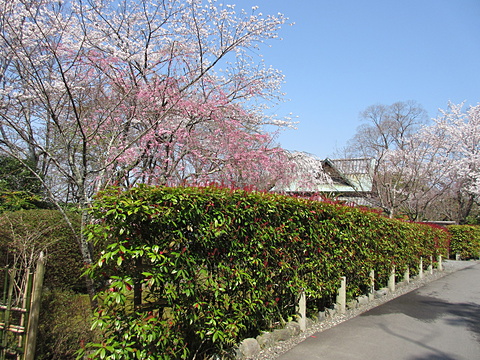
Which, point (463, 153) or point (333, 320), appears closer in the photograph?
point (333, 320)

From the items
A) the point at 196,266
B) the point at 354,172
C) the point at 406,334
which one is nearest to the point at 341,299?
the point at 406,334

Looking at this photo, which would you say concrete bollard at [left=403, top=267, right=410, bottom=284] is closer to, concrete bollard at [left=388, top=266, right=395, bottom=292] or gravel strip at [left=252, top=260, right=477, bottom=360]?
gravel strip at [left=252, top=260, right=477, bottom=360]

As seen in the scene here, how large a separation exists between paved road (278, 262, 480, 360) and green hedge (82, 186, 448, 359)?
0.67 m

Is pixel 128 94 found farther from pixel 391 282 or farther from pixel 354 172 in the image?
pixel 354 172

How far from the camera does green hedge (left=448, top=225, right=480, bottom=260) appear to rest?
1759cm

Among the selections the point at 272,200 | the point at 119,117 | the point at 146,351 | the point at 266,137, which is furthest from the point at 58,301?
the point at 266,137

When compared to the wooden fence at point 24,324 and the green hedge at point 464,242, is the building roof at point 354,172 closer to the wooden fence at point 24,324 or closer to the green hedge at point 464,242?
the green hedge at point 464,242

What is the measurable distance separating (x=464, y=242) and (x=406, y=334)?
1521 centimetres

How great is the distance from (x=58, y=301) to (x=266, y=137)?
319 inches

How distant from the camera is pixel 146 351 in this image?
3072 millimetres

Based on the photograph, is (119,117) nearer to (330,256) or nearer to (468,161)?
(330,256)

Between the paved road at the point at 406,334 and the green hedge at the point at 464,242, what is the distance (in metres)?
11.2

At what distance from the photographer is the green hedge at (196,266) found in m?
3.08

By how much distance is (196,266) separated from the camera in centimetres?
358
